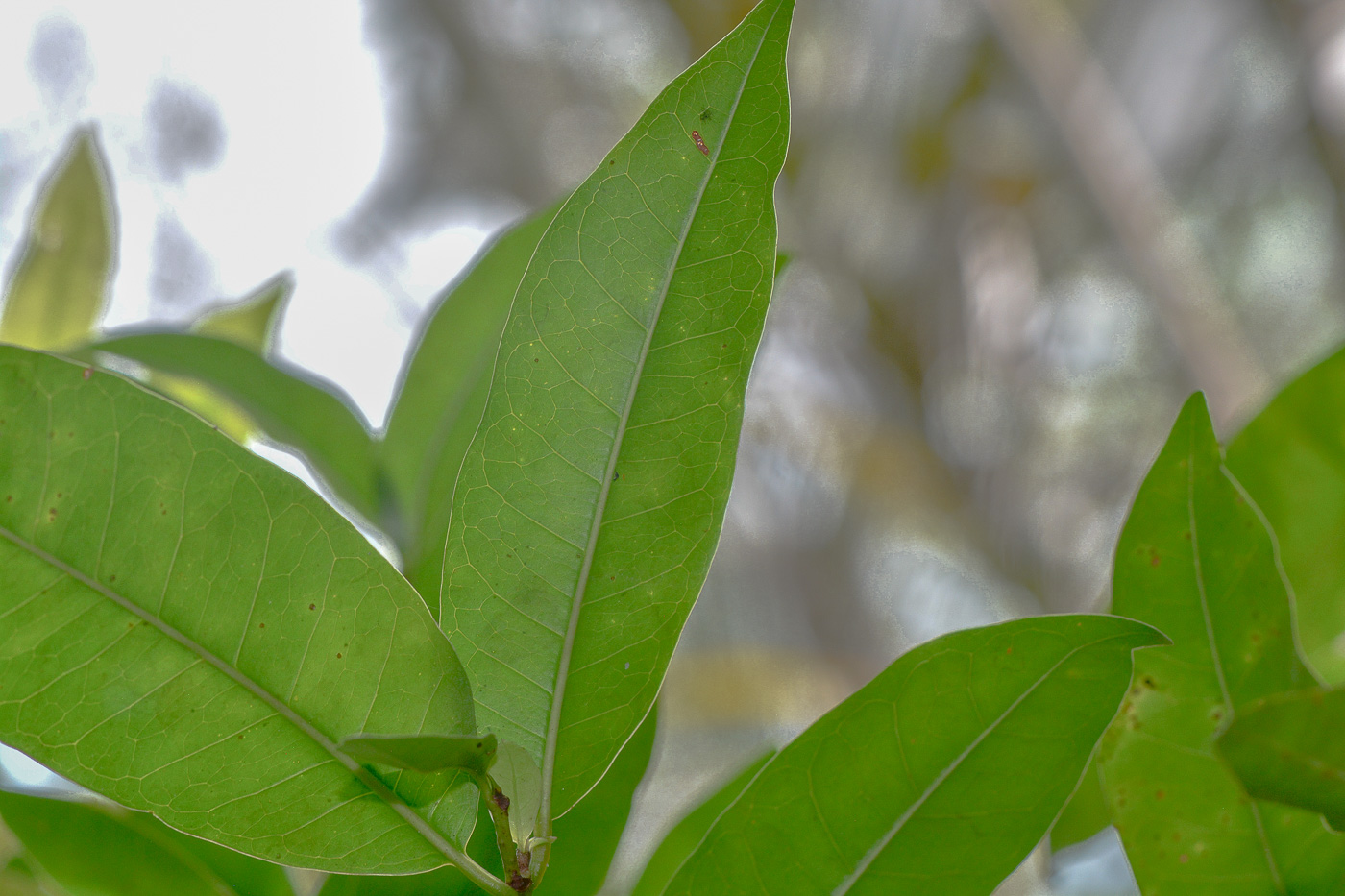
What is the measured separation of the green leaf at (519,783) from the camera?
7.5 inches

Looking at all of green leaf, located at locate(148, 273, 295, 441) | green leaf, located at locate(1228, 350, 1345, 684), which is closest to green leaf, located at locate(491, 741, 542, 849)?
green leaf, located at locate(1228, 350, 1345, 684)

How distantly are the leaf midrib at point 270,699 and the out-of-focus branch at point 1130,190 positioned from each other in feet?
5.13

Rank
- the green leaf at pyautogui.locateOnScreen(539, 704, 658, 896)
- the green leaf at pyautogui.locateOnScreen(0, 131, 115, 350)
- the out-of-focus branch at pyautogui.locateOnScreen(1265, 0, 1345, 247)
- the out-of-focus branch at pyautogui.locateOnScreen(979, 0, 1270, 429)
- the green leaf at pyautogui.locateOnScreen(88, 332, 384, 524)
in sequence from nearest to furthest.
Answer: the green leaf at pyautogui.locateOnScreen(539, 704, 658, 896) < the green leaf at pyautogui.locateOnScreen(88, 332, 384, 524) < the green leaf at pyautogui.locateOnScreen(0, 131, 115, 350) < the out-of-focus branch at pyautogui.locateOnScreen(979, 0, 1270, 429) < the out-of-focus branch at pyautogui.locateOnScreen(1265, 0, 1345, 247)

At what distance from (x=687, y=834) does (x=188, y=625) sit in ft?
0.65

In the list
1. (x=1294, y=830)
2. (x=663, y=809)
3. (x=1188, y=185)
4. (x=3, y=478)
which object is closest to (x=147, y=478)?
(x=3, y=478)

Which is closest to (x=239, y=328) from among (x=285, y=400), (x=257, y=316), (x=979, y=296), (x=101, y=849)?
(x=257, y=316)

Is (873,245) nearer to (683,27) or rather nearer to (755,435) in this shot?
(755,435)

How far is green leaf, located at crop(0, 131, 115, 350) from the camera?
47cm

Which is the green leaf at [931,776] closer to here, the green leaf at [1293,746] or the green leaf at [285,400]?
the green leaf at [1293,746]

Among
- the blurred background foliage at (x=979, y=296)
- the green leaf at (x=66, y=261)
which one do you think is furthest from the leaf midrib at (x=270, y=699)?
the blurred background foliage at (x=979, y=296)

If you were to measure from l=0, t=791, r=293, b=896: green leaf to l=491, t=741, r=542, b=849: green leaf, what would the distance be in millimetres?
107

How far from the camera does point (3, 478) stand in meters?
0.17

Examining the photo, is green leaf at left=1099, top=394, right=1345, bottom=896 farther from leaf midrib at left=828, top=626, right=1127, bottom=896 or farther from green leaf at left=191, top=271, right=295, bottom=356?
green leaf at left=191, top=271, right=295, bottom=356

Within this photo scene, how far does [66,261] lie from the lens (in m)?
0.48
